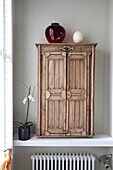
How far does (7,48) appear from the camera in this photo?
6.49 feet

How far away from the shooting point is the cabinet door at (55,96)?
2.10 m

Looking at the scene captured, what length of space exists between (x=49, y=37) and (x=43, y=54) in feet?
0.82

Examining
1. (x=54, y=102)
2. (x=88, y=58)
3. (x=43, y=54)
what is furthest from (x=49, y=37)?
(x=54, y=102)

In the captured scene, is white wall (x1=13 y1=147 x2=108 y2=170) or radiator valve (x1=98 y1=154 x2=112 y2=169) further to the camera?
white wall (x1=13 y1=147 x2=108 y2=170)

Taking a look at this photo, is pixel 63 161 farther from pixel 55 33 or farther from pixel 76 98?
pixel 55 33

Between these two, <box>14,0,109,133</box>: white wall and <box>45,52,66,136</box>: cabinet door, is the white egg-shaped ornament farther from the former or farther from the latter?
<box>45,52,66,136</box>: cabinet door

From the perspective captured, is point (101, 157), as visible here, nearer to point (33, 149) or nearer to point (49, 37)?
point (33, 149)

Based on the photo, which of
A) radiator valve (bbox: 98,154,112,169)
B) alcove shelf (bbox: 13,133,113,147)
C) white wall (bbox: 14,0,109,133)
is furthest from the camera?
white wall (bbox: 14,0,109,133)

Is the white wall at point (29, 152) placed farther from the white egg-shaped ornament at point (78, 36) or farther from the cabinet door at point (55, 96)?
the white egg-shaped ornament at point (78, 36)

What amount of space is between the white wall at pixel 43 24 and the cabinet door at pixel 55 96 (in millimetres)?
341

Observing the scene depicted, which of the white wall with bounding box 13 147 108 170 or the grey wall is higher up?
the grey wall

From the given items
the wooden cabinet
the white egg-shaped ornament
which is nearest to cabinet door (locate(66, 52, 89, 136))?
the wooden cabinet

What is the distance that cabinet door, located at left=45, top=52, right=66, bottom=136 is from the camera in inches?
82.7

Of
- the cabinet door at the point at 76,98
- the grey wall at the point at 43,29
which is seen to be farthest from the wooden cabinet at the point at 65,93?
the grey wall at the point at 43,29
